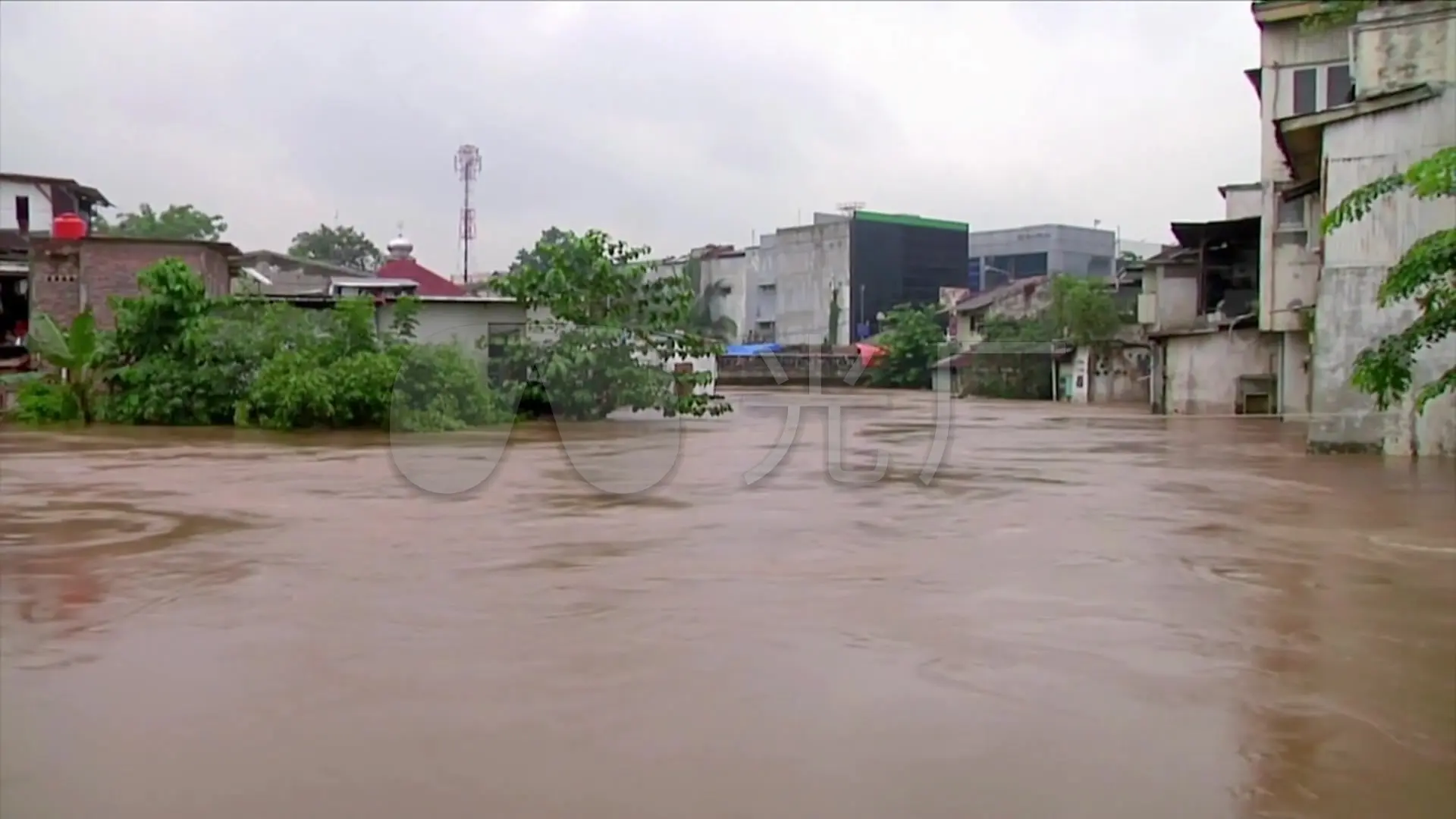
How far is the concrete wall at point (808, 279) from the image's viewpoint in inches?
2156

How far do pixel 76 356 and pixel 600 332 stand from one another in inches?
323

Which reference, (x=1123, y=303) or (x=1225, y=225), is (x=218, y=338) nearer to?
(x=1225, y=225)

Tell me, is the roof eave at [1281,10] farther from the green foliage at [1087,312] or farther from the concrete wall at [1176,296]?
the green foliage at [1087,312]

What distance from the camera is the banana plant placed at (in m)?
19.6

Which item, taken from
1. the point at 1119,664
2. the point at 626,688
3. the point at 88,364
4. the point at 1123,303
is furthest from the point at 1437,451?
the point at 1123,303

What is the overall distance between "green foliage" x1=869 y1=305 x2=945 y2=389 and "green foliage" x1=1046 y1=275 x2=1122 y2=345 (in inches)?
334

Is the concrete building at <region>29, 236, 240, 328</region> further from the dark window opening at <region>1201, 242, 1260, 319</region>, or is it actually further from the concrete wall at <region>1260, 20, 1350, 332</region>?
the dark window opening at <region>1201, 242, 1260, 319</region>

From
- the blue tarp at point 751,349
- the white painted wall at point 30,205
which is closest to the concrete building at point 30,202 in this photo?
the white painted wall at point 30,205

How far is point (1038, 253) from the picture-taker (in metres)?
60.3

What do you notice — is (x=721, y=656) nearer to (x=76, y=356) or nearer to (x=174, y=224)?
(x=76, y=356)

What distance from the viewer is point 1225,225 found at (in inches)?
1091

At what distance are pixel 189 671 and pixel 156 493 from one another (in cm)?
653

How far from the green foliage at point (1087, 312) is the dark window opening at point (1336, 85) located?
12111mm

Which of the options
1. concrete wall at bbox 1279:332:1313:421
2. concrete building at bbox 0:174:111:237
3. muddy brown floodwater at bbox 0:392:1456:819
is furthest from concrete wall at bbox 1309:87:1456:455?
concrete building at bbox 0:174:111:237
